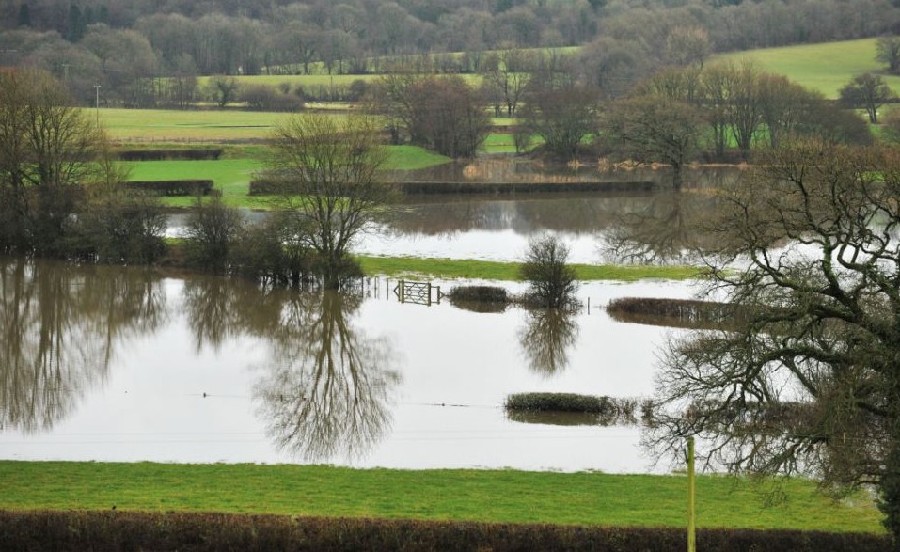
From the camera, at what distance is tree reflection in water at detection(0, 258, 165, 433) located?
25797mm

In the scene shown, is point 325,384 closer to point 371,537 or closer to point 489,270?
point 371,537

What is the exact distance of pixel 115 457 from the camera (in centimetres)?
2167

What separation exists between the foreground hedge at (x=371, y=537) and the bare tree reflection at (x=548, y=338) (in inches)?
452

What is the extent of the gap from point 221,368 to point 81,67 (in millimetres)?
78503

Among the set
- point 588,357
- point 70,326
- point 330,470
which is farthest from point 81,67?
point 330,470

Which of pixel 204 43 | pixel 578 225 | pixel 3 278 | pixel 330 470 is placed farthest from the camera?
pixel 204 43

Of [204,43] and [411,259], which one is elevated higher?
[204,43]

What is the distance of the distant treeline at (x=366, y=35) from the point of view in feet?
332

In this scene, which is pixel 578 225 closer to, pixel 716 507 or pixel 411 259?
pixel 411 259

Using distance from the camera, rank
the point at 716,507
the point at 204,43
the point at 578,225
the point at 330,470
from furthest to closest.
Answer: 1. the point at 204,43
2. the point at 578,225
3. the point at 330,470
4. the point at 716,507

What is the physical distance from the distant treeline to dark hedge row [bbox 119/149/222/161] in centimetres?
2762

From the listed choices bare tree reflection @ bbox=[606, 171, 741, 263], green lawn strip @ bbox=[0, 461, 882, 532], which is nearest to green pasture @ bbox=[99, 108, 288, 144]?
bare tree reflection @ bbox=[606, 171, 741, 263]

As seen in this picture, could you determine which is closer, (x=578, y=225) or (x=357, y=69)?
(x=578, y=225)

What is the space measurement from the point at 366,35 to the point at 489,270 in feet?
347
